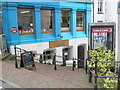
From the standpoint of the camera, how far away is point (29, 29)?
47.7ft

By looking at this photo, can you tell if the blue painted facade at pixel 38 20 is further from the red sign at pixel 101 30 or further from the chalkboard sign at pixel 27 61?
the red sign at pixel 101 30

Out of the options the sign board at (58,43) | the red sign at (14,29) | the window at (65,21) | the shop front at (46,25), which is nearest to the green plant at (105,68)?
the red sign at (14,29)

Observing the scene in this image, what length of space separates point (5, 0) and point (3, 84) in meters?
7.58

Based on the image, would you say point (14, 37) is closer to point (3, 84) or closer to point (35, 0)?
point (35, 0)

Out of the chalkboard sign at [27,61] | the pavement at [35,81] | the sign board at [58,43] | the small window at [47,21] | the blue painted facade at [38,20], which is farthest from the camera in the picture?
the sign board at [58,43]

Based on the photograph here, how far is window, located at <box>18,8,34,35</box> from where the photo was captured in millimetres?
13820

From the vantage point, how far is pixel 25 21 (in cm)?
1416

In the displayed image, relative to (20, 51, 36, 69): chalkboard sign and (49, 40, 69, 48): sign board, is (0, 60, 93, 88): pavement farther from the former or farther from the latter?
(49, 40, 69, 48): sign board

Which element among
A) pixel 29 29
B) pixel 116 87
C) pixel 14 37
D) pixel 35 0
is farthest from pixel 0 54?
pixel 116 87

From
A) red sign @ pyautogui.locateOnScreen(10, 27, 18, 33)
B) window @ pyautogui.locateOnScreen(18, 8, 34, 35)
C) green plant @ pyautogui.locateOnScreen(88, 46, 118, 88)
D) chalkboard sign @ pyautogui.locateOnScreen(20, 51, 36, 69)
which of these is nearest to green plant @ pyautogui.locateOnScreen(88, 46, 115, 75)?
green plant @ pyautogui.locateOnScreen(88, 46, 118, 88)

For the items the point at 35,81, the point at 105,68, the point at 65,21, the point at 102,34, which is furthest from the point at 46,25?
the point at 105,68

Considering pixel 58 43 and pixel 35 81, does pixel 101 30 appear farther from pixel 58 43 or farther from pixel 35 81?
pixel 58 43

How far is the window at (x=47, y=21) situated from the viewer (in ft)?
49.8

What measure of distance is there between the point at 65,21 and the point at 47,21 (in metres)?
2.02
